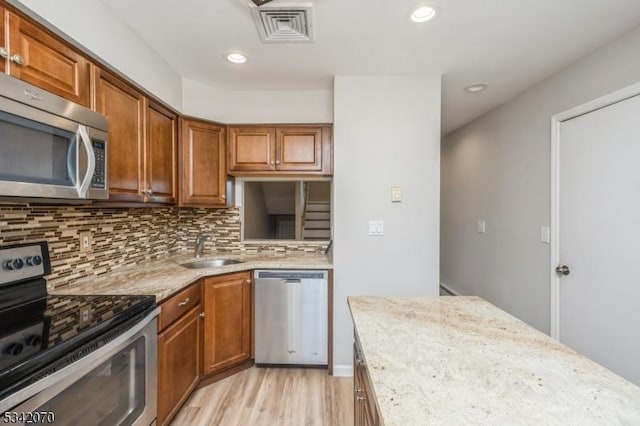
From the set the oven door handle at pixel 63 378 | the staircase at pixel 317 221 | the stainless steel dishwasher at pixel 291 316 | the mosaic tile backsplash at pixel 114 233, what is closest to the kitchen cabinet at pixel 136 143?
the mosaic tile backsplash at pixel 114 233

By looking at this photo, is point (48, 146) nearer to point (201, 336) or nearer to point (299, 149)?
point (201, 336)

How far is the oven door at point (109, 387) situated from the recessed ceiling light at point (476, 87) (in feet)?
9.73

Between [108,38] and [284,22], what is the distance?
0.99 metres

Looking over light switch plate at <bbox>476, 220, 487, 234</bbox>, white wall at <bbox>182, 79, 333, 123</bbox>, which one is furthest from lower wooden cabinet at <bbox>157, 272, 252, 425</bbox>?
light switch plate at <bbox>476, 220, 487, 234</bbox>

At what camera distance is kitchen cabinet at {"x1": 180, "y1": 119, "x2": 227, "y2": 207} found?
7.83 feet

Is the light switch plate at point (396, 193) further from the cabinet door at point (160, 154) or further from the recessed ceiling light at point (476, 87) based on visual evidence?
the cabinet door at point (160, 154)

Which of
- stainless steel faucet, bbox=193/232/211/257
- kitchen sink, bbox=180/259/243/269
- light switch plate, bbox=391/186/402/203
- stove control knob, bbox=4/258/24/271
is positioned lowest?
kitchen sink, bbox=180/259/243/269

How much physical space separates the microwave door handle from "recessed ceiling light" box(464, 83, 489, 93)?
9.21ft

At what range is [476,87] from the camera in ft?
8.57

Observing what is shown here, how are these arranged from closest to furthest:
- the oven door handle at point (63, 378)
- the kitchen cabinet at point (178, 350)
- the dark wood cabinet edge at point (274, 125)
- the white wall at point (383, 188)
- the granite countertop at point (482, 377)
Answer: the granite countertop at point (482, 377), the oven door handle at point (63, 378), the kitchen cabinet at point (178, 350), the white wall at point (383, 188), the dark wood cabinet edge at point (274, 125)

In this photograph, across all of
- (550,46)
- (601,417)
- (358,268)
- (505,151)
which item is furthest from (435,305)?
(505,151)

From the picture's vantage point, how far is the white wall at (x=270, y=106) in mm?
2762

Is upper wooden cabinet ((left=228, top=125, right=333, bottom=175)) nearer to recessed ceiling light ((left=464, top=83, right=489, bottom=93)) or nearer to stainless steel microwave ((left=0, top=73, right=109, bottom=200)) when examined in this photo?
stainless steel microwave ((left=0, top=73, right=109, bottom=200))

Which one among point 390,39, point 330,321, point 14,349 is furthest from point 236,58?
point 330,321
